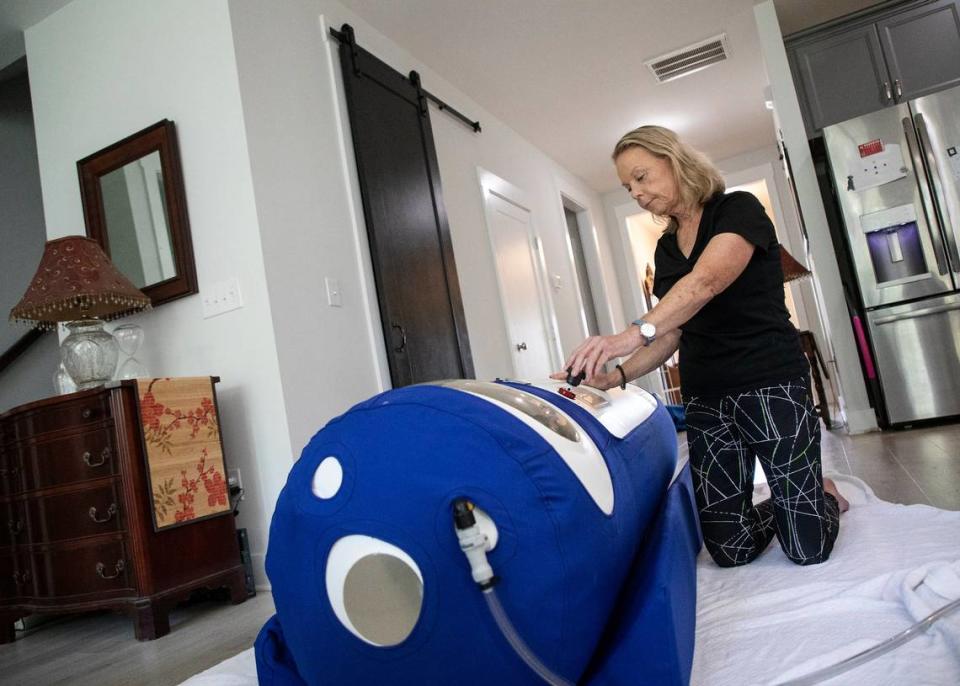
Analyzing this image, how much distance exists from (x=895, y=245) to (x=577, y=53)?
2.20 meters

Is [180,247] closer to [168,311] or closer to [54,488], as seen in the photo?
[168,311]

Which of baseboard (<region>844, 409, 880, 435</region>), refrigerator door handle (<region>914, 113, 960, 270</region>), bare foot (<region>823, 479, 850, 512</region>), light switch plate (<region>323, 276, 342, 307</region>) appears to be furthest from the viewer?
baseboard (<region>844, 409, 880, 435</region>)

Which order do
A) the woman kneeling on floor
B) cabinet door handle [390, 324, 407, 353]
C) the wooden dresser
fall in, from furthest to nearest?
cabinet door handle [390, 324, 407, 353]
the wooden dresser
the woman kneeling on floor

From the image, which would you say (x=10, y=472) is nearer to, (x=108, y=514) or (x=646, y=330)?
(x=108, y=514)

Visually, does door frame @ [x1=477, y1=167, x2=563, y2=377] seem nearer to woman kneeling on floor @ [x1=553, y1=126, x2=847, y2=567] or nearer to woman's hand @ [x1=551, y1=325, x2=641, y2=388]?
woman kneeling on floor @ [x1=553, y1=126, x2=847, y2=567]

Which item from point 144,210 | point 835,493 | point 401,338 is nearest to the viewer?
point 835,493

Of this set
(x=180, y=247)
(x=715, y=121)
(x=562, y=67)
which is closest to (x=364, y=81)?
(x=180, y=247)

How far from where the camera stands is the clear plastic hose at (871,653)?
0.95 metres

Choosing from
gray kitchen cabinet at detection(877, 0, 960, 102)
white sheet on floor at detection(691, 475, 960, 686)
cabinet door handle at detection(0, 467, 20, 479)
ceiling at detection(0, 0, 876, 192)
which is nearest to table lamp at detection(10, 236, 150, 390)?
cabinet door handle at detection(0, 467, 20, 479)

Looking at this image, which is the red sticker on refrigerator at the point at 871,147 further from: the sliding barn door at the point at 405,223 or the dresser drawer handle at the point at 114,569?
the dresser drawer handle at the point at 114,569

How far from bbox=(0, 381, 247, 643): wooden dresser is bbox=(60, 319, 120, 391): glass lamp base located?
0.14 metres

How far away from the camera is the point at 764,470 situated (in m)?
1.51

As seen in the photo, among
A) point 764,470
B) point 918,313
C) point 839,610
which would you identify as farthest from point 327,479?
point 918,313

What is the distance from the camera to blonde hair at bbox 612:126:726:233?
1580 millimetres
